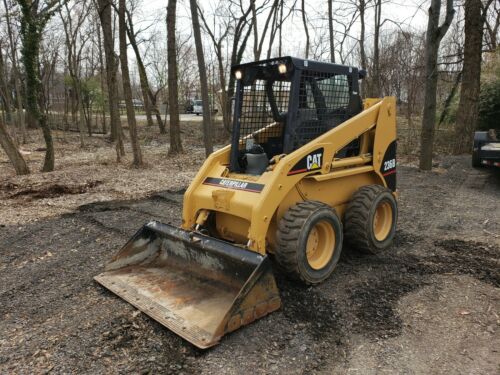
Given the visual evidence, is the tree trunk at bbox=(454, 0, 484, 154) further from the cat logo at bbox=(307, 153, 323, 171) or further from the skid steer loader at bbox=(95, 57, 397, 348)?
the cat logo at bbox=(307, 153, 323, 171)

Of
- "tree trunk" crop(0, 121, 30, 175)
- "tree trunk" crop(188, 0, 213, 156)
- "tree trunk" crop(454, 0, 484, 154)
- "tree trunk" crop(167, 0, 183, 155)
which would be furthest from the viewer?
"tree trunk" crop(167, 0, 183, 155)

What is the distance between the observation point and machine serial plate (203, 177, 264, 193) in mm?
3838

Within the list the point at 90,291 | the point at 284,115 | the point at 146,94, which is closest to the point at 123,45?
the point at 284,115

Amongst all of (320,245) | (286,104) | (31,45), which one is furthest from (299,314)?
(31,45)

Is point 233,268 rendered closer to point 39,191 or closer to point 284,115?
point 284,115

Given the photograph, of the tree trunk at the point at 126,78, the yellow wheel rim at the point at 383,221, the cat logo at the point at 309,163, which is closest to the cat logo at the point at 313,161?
the cat logo at the point at 309,163

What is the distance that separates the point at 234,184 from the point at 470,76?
35.1ft

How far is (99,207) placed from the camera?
707 centimetres

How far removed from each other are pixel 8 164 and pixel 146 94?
1298cm

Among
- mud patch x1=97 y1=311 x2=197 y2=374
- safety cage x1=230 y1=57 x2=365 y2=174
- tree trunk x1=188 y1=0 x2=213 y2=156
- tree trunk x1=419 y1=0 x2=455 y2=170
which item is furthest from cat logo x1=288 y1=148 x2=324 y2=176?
tree trunk x1=188 y1=0 x2=213 y2=156

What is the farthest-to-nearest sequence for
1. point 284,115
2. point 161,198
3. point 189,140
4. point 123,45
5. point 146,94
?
point 146,94 → point 189,140 → point 123,45 → point 161,198 → point 284,115

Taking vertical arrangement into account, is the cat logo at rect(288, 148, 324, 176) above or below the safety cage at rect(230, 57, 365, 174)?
below

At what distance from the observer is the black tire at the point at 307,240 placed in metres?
3.62

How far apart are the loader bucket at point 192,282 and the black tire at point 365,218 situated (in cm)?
153
